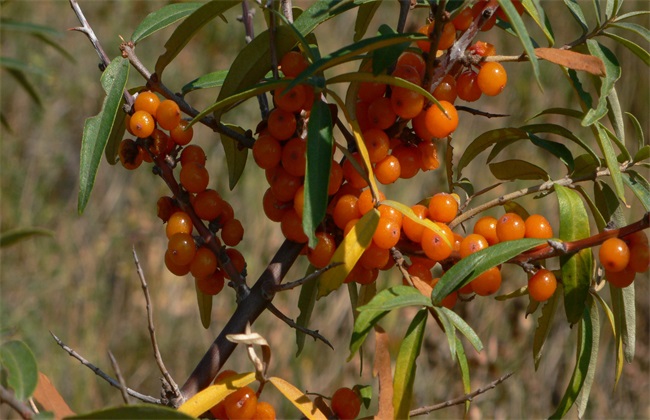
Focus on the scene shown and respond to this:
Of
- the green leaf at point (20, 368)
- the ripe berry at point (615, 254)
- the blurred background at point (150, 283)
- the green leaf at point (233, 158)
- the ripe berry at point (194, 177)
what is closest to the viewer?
the green leaf at point (20, 368)

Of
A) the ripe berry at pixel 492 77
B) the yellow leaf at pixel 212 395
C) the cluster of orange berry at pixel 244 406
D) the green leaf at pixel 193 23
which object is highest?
the green leaf at pixel 193 23

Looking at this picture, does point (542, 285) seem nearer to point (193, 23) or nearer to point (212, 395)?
point (212, 395)

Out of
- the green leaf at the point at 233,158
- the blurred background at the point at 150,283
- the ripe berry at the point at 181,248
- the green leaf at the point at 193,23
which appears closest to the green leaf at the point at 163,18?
the green leaf at the point at 193,23

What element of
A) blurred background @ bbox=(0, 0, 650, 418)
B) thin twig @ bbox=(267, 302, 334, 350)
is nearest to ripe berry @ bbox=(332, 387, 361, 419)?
thin twig @ bbox=(267, 302, 334, 350)

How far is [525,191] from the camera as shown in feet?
2.86

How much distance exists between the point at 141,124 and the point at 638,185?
59 centimetres

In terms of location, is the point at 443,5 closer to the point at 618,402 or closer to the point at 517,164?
the point at 517,164

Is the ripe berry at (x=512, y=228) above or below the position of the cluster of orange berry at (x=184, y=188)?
below

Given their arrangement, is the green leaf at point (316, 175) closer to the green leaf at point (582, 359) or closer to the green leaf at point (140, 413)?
the green leaf at point (140, 413)

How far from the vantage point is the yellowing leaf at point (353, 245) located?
0.73 meters

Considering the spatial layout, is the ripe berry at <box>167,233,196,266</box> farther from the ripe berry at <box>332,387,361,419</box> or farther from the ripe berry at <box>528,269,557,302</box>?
the ripe berry at <box>528,269,557,302</box>

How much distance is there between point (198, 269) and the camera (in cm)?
82

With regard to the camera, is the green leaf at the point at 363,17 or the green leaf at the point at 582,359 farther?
the green leaf at the point at 363,17

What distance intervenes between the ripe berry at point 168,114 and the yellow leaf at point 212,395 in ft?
0.94
